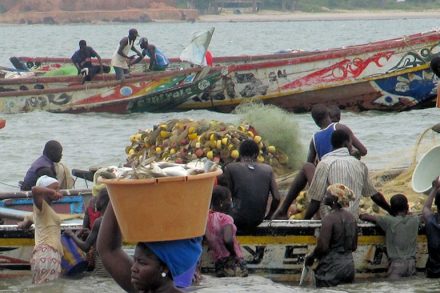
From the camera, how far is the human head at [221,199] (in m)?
8.97

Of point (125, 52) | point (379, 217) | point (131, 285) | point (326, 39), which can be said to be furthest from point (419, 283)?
point (326, 39)

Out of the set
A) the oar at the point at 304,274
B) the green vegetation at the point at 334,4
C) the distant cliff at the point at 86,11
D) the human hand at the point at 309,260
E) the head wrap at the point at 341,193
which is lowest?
the distant cliff at the point at 86,11

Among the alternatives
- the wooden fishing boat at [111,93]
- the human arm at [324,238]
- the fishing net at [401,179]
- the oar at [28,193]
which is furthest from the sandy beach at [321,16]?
the human arm at [324,238]

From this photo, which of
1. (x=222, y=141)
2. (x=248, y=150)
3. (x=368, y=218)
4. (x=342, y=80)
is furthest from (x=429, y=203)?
(x=342, y=80)

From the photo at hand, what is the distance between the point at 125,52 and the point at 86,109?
1296 mm

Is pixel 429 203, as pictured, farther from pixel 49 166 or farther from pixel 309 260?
pixel 49 166

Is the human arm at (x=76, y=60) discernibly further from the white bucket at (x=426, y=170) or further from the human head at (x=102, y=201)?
the human head at (x=102, y=201)

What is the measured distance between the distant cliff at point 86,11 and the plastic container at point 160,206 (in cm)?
9973

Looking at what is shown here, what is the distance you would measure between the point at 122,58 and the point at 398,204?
14193mm

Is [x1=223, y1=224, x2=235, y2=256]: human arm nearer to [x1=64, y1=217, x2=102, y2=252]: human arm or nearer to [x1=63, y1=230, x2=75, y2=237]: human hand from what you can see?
[x1=64, y1=217, x2=102, y2=252]: human arm

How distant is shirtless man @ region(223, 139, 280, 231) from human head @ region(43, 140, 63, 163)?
2.29 m

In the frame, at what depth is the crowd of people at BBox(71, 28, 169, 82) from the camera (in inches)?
904

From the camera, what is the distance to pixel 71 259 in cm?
970

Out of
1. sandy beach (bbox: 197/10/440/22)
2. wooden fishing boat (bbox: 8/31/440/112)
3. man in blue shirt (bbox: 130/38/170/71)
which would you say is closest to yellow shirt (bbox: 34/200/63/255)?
wooden fishing boat (bbox: 8/31/440/112)
